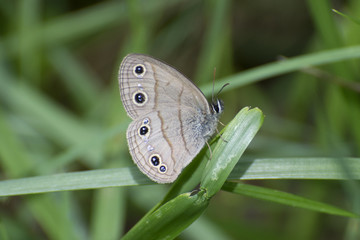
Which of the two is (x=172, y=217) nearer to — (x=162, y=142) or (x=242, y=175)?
(x=242, y=175)

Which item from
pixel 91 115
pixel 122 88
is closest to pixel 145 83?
pixel 122 88

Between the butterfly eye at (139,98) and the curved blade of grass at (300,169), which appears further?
the butterfly eye at (139,98)

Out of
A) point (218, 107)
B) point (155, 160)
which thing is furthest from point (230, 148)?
point (218, 107)

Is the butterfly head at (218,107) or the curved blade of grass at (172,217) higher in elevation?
→ the butterfly head at (218,107)

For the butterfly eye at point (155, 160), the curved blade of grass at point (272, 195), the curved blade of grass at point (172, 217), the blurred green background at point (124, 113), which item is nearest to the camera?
the curved blade of grass at point (172, 217)

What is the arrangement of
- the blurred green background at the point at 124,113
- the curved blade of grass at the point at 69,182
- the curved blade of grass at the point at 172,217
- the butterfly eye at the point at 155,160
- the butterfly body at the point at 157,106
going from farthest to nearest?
the blurred green background at the point at 124,113, the butterfly body at the point at 157,106, the butterfly eye at the point at 155,160, the curved blade of grass at the point at 69,182, the curved blade of grass at the point at 172,217

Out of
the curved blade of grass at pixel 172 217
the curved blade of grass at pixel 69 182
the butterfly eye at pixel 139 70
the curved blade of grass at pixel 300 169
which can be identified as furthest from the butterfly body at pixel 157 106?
the curved blade of grass at pixel 172 217

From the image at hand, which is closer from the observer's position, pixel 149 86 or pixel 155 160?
pixel 155 160

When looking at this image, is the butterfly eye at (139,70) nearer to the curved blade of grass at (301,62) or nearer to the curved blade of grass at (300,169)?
the curved blade of grass at (301,62)
